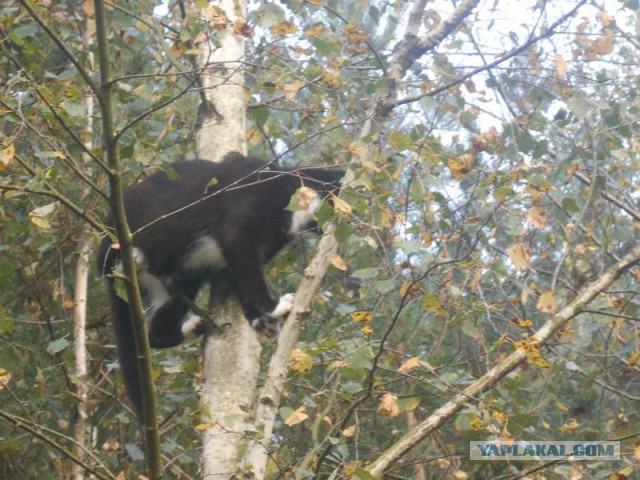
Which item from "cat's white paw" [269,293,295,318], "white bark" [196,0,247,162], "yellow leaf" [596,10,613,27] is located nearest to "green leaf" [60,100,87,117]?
"white bark" [196,0,247,162]

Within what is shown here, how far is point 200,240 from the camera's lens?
4453 mm

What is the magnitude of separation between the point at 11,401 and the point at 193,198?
190cm

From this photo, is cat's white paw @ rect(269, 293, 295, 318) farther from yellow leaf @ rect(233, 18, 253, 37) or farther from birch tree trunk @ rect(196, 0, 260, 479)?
yellow leaf @ rect(233, 18, 253, 37)

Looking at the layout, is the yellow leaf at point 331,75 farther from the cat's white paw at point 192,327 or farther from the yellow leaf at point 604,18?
the yellow leaf at point 604,18

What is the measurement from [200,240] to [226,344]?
123 cm

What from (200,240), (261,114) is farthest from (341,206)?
(200,240)

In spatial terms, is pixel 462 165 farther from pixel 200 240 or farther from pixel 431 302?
pixel 200 240

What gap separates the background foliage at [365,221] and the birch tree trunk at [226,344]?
0.49 feet

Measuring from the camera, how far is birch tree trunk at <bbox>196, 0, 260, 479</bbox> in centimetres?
293

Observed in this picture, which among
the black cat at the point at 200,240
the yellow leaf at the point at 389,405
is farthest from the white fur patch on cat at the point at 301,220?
the yellow leaf at the point at 389,405

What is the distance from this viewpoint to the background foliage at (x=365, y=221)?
3.27 metres

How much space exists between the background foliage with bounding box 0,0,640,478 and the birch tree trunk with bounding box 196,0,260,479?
0.49 ft

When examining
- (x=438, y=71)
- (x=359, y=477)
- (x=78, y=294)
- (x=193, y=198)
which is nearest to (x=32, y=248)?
(x=78, y=294)

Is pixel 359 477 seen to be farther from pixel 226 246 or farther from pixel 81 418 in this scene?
pixel 81 418
